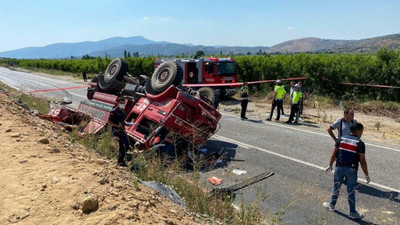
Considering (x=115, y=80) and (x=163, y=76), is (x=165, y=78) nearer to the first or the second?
(x=163, y=76)

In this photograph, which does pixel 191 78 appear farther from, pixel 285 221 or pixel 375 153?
pixel 285 221

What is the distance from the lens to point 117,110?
22.3 feet

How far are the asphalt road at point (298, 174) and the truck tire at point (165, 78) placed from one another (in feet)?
6.83

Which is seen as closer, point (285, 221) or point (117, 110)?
point (285, 221)

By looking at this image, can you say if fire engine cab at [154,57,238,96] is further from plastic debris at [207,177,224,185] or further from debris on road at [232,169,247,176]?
plastic debris at [207,177,224,185]

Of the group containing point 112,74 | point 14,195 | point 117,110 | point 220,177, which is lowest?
point 220,177

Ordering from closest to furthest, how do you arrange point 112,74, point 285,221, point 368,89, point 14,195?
point 14,195 → point 285,221 → point 112,74 → point 368,89

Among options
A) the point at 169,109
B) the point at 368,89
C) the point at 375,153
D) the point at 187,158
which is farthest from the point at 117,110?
the point at 368,89

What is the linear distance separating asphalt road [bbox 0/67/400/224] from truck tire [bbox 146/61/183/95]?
2.08 meters

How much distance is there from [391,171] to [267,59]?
50.3ft

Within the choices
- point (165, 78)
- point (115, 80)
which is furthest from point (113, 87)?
point (165, 78)

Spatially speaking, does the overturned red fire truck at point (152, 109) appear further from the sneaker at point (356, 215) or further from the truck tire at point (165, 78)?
the sneaker at point (356, 215)

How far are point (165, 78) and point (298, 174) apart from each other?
13.2 ft

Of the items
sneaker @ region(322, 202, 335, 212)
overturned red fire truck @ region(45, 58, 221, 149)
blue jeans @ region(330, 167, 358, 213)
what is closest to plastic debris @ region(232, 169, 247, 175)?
overturned red fire truck @ region(45, 58, 221, 149)
